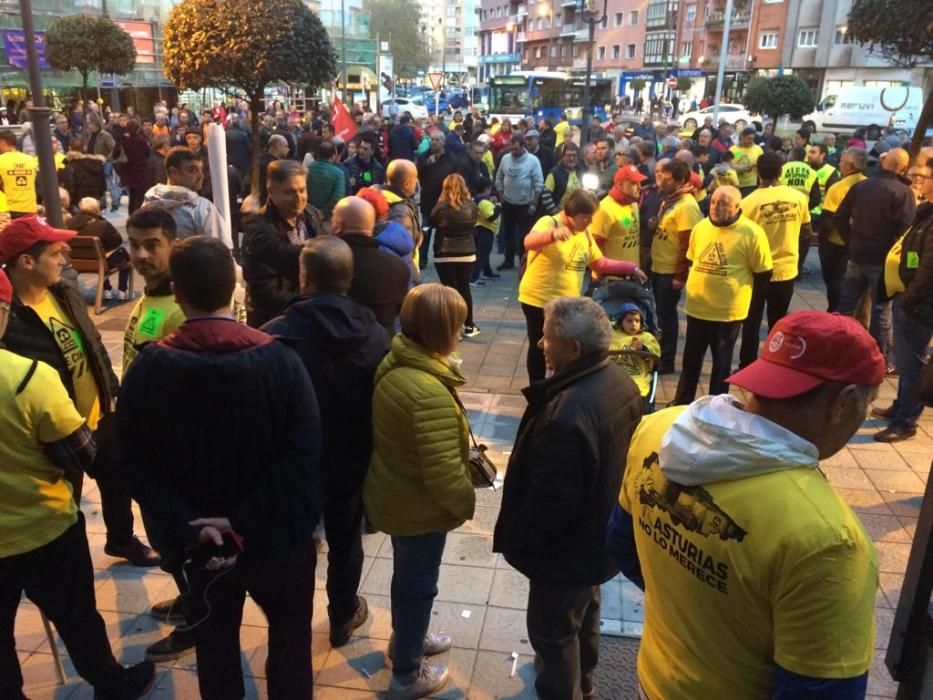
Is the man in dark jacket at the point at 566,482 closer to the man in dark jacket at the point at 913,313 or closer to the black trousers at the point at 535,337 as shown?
the black trousers at the point at 535,337

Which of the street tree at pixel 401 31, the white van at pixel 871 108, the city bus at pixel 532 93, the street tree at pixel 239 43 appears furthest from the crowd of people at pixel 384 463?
the street tree at pixel 401 31

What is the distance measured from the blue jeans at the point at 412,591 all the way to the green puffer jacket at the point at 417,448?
3.0 inches

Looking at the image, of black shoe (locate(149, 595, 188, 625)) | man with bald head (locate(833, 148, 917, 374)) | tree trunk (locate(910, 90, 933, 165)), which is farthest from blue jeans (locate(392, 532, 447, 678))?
tree trunk (locate(910, 90, 933, 165))

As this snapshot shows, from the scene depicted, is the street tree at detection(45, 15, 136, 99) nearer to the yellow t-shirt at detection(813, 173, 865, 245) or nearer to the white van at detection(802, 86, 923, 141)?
the yellow t-shirt at detection(813, 173, 865, 245)

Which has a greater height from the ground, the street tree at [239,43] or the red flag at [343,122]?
the street tree at [239,43]

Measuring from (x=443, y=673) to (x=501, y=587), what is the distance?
29.2 inches

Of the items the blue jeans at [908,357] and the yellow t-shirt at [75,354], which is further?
the blue jeans at [908,357]

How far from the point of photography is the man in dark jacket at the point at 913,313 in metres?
5.18

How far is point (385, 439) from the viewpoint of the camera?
2904mm

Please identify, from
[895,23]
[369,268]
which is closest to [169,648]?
[369,268]

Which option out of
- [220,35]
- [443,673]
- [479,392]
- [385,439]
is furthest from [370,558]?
[220,35]

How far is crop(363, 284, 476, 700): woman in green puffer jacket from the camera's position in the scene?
9.11 ft

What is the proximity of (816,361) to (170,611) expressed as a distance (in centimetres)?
305

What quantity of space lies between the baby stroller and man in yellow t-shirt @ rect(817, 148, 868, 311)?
358 centimetres
